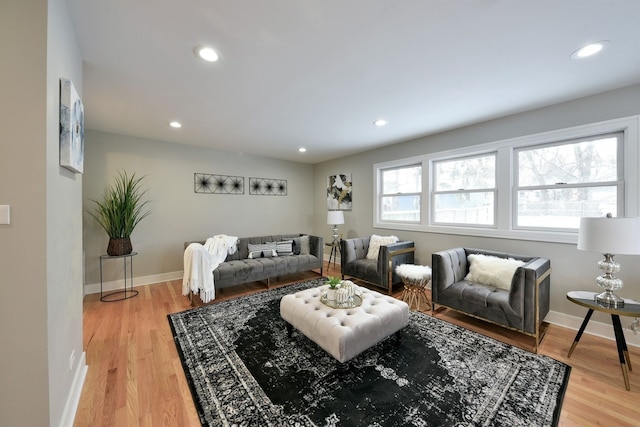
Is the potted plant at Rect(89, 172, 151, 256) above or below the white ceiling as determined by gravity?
below

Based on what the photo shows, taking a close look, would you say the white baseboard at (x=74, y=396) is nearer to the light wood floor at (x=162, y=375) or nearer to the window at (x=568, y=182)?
the light wood floor at (x=162, y=375)

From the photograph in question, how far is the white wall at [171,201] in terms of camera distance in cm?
367

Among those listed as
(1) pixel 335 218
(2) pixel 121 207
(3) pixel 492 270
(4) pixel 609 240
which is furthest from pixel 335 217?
(4) pixel 609 240

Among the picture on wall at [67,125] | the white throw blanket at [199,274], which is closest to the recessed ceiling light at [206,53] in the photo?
the picture on wall at [67,125]

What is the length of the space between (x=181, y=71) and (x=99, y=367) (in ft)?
8.49

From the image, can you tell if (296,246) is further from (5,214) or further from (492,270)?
(5,214)

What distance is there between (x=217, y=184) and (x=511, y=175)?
4863mm

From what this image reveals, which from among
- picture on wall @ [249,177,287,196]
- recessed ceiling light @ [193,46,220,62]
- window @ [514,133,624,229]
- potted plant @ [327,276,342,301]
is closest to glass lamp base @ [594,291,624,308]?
window @ [514,133,624,229]

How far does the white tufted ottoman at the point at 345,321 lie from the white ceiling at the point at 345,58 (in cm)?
213

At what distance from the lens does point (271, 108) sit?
284 centimetres

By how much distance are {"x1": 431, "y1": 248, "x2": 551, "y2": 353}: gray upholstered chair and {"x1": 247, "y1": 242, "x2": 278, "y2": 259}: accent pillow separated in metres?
2.67

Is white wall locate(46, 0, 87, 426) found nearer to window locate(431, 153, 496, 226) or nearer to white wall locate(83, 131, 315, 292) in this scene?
white wall locate(83, 131, 315, 292)

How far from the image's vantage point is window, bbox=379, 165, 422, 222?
4211 millimetres

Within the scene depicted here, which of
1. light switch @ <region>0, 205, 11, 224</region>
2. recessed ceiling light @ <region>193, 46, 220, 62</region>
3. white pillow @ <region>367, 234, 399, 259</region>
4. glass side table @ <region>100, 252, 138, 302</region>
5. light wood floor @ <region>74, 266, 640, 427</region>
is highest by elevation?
recessed ceiling light @ <region>193, 46, 220, 62</region>
